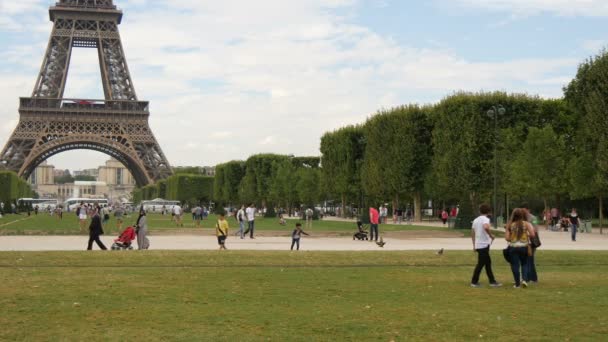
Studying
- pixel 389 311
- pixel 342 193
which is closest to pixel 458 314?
pixel 389 311

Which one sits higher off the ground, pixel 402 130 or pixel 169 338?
pixel 402 130

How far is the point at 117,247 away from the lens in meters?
28.0

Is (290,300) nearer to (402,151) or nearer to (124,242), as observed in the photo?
(124,242)

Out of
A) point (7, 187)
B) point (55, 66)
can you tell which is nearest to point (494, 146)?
point (7, 187)

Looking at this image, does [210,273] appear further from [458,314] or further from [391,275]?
[458,314]

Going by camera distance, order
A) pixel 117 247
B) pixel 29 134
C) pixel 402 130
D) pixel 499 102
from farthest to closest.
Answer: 1. pixel 29 134
2. pixel 402 130
3. pixel 499 102
4. pixel 117 247

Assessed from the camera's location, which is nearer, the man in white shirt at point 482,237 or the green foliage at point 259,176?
the man in white shirt at point 482,237

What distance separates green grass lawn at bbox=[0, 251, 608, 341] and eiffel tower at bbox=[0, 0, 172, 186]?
276 ft

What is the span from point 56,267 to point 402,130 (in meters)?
43.2

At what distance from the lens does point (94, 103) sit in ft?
347

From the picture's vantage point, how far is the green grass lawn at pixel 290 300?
11.4 metres

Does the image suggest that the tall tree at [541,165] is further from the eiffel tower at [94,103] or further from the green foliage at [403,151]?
the eiffel tower at [94,103]

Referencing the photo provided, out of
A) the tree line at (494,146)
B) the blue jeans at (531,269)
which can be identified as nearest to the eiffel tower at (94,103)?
the tree line at (494,146)

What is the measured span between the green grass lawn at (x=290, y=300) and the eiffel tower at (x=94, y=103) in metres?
84.2
